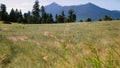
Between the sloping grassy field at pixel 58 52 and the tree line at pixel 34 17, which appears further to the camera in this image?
the tree line at pixel 34 17

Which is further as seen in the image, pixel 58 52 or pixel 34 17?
pixel 34 17

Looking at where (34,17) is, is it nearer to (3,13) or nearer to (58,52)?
(3,13)

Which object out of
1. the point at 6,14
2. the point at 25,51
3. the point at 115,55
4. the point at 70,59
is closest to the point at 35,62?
the point at 25,51

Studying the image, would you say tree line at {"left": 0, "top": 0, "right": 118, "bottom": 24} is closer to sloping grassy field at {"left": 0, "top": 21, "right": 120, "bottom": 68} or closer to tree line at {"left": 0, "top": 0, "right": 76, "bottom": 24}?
tree line at {"left": 0, "top": 0, "right": 76, "bottom": 24}

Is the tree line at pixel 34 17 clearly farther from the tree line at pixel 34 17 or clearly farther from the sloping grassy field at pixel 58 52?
the sloping grassy field at pixel 58 52

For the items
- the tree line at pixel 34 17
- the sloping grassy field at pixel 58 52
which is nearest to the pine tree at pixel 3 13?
the tree line at pixel 34 17

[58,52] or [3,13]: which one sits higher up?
[3,13]

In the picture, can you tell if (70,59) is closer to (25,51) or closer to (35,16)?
(25,51)

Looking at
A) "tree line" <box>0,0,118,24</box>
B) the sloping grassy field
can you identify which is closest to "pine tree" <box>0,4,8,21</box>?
"tree line" <box>0,0,118,24</box>

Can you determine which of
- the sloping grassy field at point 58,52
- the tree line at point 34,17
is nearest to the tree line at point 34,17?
the tree line at point 34,17

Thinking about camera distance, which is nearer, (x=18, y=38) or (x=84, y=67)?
(x=84, y=67)

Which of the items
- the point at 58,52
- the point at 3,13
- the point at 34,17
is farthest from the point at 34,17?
the point at 58,52

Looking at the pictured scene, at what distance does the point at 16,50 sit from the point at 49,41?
191cm

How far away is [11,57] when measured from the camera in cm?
1317
